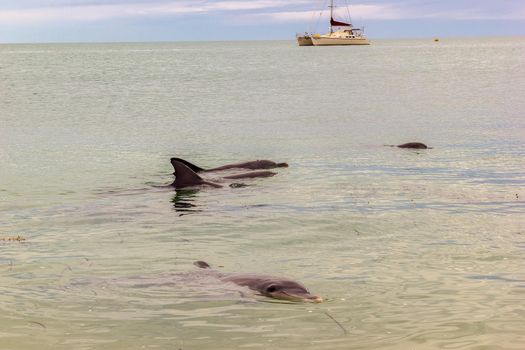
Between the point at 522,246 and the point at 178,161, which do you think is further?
the point at 178,161

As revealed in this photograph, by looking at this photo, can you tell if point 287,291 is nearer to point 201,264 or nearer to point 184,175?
point 201,264

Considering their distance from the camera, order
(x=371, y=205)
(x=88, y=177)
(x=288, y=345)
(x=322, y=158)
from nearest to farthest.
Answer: (x=288, y=345)
(x=371, y=205)
(x=88, y=177)
(x=322, y=158)

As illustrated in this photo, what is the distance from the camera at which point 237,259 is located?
559 inches

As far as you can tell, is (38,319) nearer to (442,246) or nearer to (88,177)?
(442,246)

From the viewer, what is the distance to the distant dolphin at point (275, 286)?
36.3 feet

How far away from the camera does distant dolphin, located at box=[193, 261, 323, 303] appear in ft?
36.3

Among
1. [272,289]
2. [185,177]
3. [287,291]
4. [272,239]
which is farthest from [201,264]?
[185,177]

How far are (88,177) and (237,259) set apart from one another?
12780mm

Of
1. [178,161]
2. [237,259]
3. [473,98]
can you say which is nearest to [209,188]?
[178,161]

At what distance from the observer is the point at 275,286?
1121cm

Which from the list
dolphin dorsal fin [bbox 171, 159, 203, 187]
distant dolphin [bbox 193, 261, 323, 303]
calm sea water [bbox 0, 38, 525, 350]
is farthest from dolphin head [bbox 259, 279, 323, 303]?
dolphin dorsal fin [bbox 171, 159, 203, 187]

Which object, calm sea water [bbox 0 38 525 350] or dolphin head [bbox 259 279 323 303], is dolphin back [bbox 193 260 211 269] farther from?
dolphin head [bbox 259 279 323 303]

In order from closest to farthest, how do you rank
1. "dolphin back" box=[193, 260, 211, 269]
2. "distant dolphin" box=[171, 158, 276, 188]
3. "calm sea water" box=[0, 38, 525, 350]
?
"calm sea water" box=[0, 38, 525, 350]
"dolphin back" box=[193, 260, 211, 269]
"distant dolphin" box=[171, 158, 276, 188]

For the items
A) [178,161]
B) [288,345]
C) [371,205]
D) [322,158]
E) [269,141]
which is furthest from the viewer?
[269,141]
